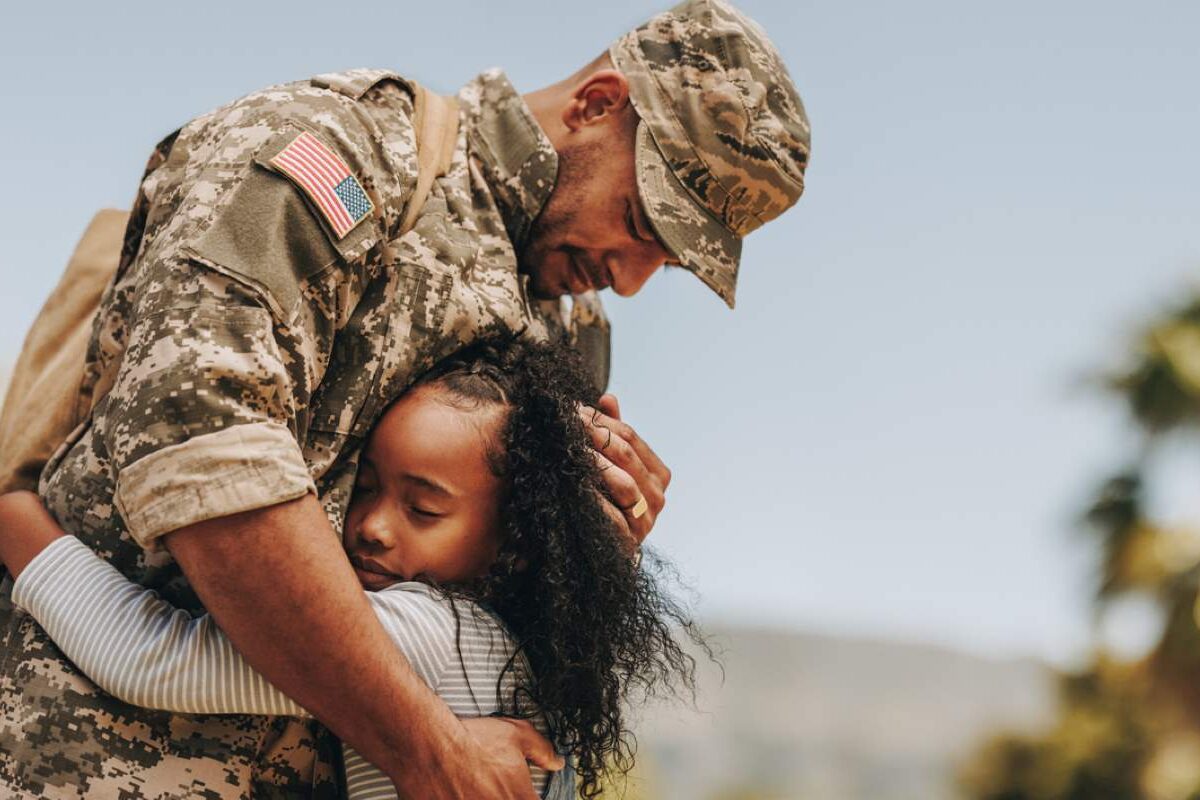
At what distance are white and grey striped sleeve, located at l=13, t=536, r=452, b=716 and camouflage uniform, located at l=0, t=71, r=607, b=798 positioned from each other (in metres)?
0.08

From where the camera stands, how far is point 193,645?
86.4 inches

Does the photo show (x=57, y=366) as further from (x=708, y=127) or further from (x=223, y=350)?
(x=708, y=127)

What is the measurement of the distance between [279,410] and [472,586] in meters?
0.57

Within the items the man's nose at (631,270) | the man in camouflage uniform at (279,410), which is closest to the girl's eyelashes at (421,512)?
the man in camouflage uniform at (279,410)

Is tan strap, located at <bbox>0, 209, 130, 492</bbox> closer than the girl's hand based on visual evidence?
No

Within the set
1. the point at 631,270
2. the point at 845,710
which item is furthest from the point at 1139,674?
the point at 845,710

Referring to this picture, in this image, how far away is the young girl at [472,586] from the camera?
223cm

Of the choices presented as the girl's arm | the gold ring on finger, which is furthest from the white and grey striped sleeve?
the gold ring on finger

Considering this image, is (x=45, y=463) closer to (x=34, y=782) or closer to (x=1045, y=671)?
(x=34, y=782)

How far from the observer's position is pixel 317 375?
2.33 metres

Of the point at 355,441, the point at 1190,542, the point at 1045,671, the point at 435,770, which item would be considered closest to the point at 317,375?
the point at 355,441

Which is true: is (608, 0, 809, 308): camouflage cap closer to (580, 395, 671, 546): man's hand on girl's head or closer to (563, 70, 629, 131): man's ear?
(563, 70, 629, 131): man's ear

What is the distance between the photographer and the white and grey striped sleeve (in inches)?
86.4

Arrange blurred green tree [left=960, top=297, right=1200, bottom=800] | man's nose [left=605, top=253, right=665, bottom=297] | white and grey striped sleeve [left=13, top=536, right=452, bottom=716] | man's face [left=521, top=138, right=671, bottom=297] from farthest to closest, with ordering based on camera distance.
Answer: blurred green tree [left=960, top=297, right=1200, bottom=800], man's nose [left=605, top=253, right=665, bottom=297], man's face [left=521, top=138, right=671, bottom=297], white and grey striped sleeve [left=13, top=536, right=452, bottom=716]
